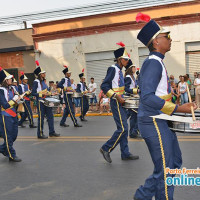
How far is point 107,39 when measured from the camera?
2019cm

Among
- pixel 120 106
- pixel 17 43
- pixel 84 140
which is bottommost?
pixel 84 140

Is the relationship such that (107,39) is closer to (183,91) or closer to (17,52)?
(183,91)

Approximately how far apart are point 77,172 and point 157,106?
9.42ft

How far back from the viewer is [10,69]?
24.1 m

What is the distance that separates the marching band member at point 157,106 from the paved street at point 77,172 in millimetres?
1050

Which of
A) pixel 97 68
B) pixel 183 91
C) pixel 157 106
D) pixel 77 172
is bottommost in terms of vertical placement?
pixel 77 172

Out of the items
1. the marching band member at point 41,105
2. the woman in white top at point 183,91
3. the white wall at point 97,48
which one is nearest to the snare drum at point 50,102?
the marching band member at point 41,105

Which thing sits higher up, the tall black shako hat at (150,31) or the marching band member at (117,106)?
the tall black shako hat at (150,31)

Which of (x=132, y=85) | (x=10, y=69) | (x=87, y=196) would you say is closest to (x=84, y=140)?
(x=132, y=85)

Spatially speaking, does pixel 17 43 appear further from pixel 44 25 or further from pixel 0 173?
pixel 0 173

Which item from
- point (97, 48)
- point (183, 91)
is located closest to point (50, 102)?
point (183, 91)

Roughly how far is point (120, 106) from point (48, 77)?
16.6 meters

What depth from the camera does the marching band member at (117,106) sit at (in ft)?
19.7

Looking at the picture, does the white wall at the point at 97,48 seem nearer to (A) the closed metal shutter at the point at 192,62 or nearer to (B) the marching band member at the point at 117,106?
(A) the closed metal shutter at the point at 192,62
